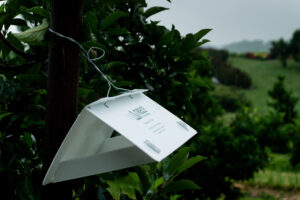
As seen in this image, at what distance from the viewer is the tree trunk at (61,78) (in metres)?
1.09

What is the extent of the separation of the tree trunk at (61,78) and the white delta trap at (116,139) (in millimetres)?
108

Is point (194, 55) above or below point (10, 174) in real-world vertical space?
above

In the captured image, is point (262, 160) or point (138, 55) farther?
point (262, 160)

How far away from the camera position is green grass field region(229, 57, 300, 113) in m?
23.8

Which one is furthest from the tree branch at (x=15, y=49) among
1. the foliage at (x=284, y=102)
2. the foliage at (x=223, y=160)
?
the foliage at (x=284, y=102)

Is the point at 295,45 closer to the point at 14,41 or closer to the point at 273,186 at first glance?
the point at 273,186

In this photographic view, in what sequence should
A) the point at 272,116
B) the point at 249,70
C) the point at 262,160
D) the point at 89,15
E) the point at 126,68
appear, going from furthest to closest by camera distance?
1. the point at 249,70
2. the point at 272,116
3. the point at 262,160
4. the point at 126,68
5. the point at 89,15

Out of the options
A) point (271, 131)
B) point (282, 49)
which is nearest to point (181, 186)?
point (271, 131)

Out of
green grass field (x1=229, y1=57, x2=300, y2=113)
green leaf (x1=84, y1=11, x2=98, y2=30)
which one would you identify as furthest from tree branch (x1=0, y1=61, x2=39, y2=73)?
green grass field (x1=229, y1=57, x2=300, y2=113)

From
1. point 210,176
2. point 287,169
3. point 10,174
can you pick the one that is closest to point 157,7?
point 10,174

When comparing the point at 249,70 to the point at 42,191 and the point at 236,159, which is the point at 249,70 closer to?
the point at 236,159

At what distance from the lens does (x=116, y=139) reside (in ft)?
3.64

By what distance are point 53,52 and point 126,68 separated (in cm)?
61

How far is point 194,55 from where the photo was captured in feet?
5.53
